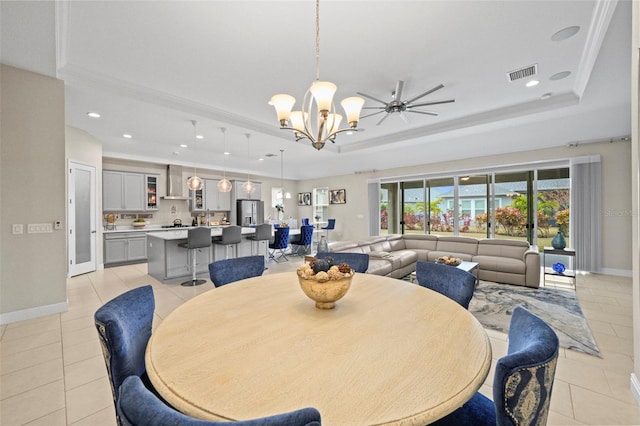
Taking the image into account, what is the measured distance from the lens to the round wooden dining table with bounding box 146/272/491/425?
0.70m

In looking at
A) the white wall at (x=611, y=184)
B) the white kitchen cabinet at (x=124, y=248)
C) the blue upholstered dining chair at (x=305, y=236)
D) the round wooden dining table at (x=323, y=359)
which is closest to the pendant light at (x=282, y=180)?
the blue upholstered dining chair at (x=305, y=236)

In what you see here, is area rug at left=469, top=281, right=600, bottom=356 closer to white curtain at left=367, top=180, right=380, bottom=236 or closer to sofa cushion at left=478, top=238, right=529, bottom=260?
sofa cushion at left=478, top=238, right=529, bottom=260

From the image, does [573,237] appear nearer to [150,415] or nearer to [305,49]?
[305,49]

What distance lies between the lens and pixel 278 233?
6.04 meters

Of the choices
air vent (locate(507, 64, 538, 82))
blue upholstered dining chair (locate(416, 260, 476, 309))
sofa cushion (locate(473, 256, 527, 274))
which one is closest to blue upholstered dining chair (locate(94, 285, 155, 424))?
blue upholstered dining chair (locate(416, 260, 476, 309))

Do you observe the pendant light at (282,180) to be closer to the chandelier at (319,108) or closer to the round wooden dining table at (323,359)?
the chandelier at (319,108)

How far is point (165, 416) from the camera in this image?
1.66 ft

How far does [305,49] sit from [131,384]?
120 inches

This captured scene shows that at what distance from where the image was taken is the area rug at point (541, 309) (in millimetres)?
2629

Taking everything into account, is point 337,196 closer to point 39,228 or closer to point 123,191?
point 123,191

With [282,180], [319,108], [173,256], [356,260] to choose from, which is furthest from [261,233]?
[282,180]

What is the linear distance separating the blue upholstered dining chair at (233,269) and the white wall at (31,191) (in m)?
2.65

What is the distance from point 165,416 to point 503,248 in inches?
229

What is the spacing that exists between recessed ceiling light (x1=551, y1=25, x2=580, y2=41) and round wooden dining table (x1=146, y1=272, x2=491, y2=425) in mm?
2978
